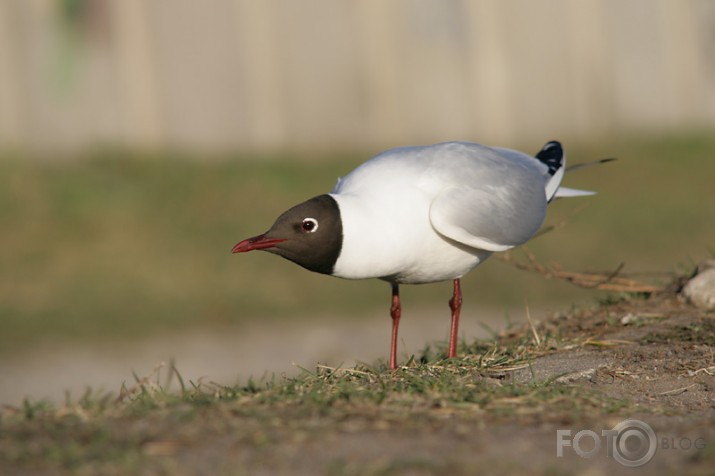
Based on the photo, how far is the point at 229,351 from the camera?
25.6 ft

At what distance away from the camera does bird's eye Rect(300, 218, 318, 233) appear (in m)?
4.18

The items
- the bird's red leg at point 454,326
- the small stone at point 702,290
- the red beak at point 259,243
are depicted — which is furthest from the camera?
the small stone at point 702,290

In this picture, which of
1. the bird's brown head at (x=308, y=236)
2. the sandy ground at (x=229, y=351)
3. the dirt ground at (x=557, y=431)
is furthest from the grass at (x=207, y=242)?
the bird's brown head at (x=308, y=236)

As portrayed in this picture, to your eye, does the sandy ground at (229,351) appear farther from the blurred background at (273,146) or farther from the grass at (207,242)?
the grass at (207,242)

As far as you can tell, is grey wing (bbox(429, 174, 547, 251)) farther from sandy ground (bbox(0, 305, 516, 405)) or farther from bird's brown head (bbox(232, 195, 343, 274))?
sandy ground (bbox(0, 305, 516, 405))

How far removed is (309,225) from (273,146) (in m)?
8.09

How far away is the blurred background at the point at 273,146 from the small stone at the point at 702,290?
2605 mm

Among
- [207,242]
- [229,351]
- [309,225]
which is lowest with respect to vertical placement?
[229,351]

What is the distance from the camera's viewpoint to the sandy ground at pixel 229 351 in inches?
281

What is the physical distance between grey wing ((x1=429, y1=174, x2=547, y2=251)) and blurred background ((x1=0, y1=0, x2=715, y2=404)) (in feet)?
8.09

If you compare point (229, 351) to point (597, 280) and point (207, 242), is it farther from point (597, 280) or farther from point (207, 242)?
point (597, 280)

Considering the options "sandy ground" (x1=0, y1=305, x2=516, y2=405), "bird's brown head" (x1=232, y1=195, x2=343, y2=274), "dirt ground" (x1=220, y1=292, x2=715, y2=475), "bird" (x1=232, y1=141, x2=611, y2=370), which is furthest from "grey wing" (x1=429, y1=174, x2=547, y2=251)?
"sandy ground" (x1=0, y1=305, x2=516, y2=405)

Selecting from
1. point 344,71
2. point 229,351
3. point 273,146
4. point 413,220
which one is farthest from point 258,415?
point 344,71

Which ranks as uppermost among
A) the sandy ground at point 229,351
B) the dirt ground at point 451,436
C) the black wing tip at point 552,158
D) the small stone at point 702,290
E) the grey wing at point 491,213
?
the black wing tip at point 552,158
